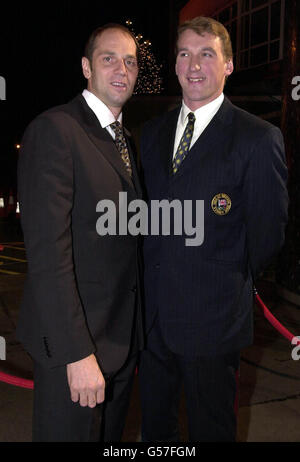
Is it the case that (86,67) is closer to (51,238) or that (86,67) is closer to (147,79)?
(51,238)

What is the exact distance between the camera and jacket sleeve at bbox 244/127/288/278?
2.20 m

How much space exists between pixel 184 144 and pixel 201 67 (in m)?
0.39

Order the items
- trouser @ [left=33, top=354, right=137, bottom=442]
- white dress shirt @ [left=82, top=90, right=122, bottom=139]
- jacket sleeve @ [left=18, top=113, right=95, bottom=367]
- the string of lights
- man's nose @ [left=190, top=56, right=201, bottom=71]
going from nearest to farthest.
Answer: jacket sleeve @ [left=18, top=113, right=95, bottom=367]
trouser @ [left=33, top=354, right=137, bottom=442]
white dress shirt @ [left=82, top=90, right=122, bottom=139]
man's nose @ [left=190, top=56, right=201, bottom=71]
the string of lights

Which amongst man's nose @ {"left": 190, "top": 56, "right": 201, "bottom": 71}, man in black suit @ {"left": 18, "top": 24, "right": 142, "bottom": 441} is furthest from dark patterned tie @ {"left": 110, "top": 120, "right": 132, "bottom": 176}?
man's nose @ {"left": 190, "top": 56, "right": 201, "bottom": 71}

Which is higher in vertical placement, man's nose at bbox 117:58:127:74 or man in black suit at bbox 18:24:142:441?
man's nose at bbox 117:58:127:74

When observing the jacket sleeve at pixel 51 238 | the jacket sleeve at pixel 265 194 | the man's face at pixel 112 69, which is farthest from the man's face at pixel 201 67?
the jacket sleeve at pixel 51 238

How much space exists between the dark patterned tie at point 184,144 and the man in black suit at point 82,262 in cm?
22

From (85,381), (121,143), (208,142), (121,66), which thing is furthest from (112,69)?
(85,381)

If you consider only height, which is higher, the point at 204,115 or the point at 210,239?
the point at 204,115

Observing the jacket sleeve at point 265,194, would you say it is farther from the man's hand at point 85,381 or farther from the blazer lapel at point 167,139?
the man's hand at point 85,381

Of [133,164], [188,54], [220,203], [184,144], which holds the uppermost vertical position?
[188,54]

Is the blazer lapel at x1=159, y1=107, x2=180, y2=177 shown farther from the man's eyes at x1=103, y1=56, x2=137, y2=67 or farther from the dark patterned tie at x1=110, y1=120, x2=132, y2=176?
the man's eyes at x1=103, y1=56, x2=137, y2=67

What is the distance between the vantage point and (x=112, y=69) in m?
2.21
